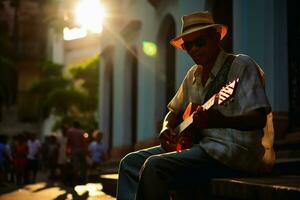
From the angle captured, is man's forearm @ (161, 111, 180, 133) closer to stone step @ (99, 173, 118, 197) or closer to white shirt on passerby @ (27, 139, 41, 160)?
stone step @ (99, 173, 118, 197)

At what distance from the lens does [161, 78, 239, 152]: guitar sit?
3.44 m

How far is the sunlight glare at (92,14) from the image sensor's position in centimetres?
2084

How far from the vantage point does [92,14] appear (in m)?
21.2

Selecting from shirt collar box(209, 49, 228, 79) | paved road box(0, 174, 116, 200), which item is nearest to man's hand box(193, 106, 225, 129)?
shirt collar box(209, 49, 228, 79)

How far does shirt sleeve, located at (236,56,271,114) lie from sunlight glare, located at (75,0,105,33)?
17292mm

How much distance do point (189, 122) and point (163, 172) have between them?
0.45 meters

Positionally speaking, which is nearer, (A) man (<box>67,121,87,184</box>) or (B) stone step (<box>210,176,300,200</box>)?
(B) stone step (<box>210,176,300,200</box>)

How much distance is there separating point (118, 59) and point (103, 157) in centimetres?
328

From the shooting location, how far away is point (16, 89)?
5909cm

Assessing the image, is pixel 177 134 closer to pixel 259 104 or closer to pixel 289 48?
pixel 259 104

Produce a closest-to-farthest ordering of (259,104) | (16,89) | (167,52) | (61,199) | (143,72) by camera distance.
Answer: (259,104) < (61,199) < (167,52) < (143,72) < (16,89)

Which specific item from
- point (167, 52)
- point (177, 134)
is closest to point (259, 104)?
point (177, 134)

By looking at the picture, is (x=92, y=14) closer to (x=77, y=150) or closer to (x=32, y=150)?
(x=32, y=150)

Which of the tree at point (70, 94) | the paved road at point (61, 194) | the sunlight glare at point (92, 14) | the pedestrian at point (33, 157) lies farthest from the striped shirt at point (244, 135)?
the tree at point (70, 94)
